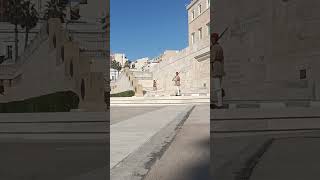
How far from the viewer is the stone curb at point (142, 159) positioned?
15.4ft

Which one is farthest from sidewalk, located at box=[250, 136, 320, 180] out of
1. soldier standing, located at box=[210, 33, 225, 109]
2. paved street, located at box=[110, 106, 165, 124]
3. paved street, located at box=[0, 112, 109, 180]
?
paved street, located at box=[110, 106, 165, 124]

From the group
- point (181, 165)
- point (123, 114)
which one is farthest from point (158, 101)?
point (181, 165)

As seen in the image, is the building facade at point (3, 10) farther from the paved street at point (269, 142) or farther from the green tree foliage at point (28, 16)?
the paved street at point (269, 142)

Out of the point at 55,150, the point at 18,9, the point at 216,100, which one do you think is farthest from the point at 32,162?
the point at 216,100

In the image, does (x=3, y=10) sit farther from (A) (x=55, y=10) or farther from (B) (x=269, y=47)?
(B) (x=269, y=47)

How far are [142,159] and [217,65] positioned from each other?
2.89m

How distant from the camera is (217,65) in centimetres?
323

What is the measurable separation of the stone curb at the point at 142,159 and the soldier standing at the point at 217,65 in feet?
5.47

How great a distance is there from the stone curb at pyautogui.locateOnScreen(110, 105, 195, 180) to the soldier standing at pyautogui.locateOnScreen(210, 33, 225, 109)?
65.6 inches

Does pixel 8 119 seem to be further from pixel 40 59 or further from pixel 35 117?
pixel 40 59

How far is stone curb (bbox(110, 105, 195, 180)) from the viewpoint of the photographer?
469 centimetres

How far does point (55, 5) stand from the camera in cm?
343

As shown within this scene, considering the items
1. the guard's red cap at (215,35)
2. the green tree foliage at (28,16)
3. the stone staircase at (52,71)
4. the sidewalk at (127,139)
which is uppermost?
the green tree foliage at (28,16)

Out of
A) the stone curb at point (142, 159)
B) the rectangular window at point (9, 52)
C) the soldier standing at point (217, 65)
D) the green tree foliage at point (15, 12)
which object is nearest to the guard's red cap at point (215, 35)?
the soldier standing at point (217, 65)
